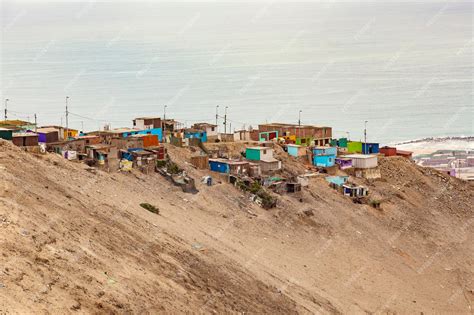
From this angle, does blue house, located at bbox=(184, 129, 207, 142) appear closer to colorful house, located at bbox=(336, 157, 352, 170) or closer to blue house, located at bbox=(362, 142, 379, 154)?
colorful house, located at bbox=(336, 157, 352, 170)

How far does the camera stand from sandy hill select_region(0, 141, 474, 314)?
16.3 meters

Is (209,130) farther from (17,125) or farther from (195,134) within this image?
(17,125)

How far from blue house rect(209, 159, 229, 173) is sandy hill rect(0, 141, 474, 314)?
63 centimetres

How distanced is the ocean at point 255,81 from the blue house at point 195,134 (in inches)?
479

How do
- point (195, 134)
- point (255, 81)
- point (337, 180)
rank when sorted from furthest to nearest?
point (255, 81), point (195, 134), point (337, 180)

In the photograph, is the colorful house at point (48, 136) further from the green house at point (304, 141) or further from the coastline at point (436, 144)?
the coastline at point (436, 144)

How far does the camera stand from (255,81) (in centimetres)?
10312

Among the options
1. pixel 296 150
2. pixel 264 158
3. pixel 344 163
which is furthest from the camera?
pixel 296 150

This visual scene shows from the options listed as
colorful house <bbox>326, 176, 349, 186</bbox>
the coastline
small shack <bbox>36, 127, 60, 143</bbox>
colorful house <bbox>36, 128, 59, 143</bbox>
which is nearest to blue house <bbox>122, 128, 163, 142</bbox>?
small shack <bbox>36, 127, 60, 143</bbox>

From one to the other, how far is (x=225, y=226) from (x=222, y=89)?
66.6 m

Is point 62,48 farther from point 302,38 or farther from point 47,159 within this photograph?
point 47,159

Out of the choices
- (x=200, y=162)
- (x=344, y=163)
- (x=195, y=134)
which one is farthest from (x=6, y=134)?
(x=344, y=163)

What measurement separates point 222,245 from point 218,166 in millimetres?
9385

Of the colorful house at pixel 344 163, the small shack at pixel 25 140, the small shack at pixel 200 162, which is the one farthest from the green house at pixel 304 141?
the small shack at pixel 25 140
